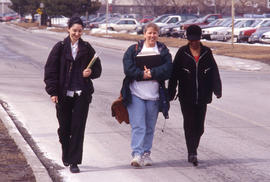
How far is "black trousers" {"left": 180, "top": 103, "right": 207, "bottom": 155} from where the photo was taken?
26.7 ft

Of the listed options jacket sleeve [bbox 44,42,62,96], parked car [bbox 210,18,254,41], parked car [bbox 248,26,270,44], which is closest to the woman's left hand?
jacket sleeve [bbox 44,42,62,96]

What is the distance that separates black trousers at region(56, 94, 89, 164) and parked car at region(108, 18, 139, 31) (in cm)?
5958

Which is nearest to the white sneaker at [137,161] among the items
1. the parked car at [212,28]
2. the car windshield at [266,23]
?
the car windshield at [266,23]

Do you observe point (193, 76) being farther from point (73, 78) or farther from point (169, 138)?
point (169, 138)

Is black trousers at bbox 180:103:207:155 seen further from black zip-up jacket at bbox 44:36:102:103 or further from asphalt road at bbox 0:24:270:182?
black zip-up jacket at bbox 44:36:102:103

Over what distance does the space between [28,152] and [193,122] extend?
217cm

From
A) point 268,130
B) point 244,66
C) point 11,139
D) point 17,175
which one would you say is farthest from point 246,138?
point 244,66

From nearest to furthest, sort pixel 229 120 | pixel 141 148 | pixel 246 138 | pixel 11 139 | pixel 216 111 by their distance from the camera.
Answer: pixel 141 148 < pixel 11 139 < pixel 246 138 < pixel 229 120 < pixel 216 111

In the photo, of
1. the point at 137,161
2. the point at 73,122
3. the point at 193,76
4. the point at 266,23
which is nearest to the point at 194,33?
the point at 193,76

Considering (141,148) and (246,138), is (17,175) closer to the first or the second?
(141,148)

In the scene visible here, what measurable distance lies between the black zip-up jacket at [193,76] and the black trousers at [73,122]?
123cm

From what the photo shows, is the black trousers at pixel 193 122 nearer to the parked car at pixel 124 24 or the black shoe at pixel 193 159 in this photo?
the black shoe at pixel 193 159

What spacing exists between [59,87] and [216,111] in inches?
251

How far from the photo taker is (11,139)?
9.49m
